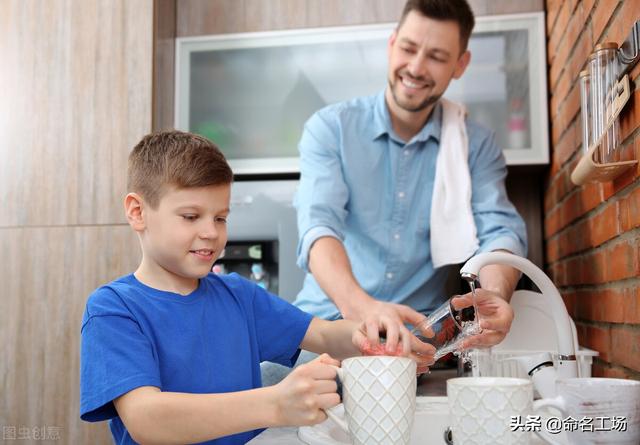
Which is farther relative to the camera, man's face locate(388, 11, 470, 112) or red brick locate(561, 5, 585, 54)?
man's face locate(388, 11, 470, 112)

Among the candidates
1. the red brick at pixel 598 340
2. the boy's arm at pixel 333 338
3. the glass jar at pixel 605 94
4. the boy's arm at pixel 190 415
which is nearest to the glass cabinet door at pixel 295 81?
the red brick at pixel 598 340

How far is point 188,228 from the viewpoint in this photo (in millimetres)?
1013

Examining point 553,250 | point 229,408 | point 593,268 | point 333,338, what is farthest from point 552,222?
point 229,408

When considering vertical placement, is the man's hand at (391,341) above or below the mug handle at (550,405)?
above

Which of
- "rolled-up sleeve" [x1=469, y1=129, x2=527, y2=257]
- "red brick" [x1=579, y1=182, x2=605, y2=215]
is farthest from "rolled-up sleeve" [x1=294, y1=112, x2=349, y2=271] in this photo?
"red brick" [x1=579, y1=182, x2=605, y2=215]

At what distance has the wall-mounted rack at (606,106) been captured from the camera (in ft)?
3.59

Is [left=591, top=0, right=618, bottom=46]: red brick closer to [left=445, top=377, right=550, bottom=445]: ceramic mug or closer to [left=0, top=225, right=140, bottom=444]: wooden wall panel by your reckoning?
[left=445, top=377, right=550, bottom=445]: ceramic mug

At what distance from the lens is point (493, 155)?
1.92 metres

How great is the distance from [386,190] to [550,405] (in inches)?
48.9

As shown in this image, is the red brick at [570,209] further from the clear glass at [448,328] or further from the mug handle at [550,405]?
the mug handle at [550,405]

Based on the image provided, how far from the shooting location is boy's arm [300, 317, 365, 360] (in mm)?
1140

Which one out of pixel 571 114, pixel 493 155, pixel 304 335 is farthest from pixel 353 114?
pixel 304 335

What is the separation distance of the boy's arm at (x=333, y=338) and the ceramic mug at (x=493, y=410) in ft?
1.46

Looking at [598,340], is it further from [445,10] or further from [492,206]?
[445,10]
